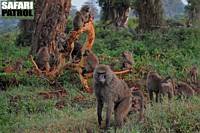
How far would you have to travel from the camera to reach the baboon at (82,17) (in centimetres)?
1426

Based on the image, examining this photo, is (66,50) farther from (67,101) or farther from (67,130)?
(67,130)

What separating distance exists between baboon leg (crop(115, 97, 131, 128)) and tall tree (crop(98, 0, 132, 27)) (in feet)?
67.1

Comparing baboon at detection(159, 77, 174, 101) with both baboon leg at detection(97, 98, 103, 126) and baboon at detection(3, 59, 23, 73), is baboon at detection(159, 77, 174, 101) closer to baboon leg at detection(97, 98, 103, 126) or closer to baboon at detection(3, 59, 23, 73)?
baboon leg at detection(97, 98, 103, 126)

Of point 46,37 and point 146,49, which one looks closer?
point 46,37

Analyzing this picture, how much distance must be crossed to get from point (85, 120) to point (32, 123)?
1.09 meters

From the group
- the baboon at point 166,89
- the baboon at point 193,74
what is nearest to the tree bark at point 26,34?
the baboon at point 193,74

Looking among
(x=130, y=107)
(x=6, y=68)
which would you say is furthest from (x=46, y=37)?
(x=130, y=107)

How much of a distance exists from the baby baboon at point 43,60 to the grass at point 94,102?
44 centimetres

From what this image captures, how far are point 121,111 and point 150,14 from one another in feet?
47.4

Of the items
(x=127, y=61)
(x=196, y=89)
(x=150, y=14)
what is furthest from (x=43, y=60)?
(x=150, y=14)

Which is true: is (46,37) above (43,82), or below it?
above

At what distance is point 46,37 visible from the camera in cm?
1606

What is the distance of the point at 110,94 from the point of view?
8.39 meters

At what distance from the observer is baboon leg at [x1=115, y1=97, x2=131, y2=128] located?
8404mm
